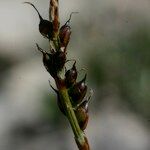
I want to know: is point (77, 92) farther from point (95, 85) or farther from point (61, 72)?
point (95, 85)

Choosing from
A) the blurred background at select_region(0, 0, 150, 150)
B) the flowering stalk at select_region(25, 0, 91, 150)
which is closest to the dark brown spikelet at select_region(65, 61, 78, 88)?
the flowering stalk at select_region(25, 0, 91, 150)

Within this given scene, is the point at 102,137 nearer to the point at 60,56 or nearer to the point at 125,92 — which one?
the point at 125,92

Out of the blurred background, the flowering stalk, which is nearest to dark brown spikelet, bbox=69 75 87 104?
the flowering stalk

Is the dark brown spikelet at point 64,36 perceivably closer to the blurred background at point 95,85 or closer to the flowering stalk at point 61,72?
Answer: the flowering stalk at point 61,72

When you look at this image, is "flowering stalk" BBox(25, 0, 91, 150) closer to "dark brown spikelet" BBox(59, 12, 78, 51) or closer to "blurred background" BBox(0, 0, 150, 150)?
"dark brown spikelet" BBox(59, 12, 78, 51)

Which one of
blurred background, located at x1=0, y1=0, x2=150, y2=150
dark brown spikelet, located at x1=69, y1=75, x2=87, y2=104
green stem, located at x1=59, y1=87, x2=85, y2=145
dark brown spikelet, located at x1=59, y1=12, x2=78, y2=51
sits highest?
blurred background, located at x1=0, y1=0, x2=150, y2=150

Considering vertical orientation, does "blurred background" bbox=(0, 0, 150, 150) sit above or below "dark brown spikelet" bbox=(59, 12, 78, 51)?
above

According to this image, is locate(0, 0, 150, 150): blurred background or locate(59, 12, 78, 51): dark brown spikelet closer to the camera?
locate(59, 12, 78, 51): dark brown spikelet

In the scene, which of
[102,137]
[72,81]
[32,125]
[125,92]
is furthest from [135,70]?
[72,81]
